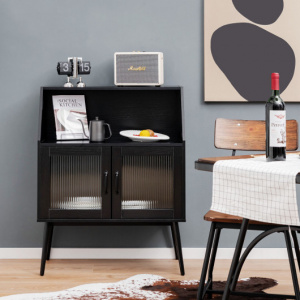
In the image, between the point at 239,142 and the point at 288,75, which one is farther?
the point at 288,75

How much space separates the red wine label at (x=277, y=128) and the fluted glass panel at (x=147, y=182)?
1.33 m

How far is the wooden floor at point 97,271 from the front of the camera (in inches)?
119

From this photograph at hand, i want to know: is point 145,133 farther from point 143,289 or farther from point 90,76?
point 143,289

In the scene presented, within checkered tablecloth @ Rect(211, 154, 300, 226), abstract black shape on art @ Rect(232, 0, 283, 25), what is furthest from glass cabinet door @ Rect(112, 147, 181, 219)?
checkered tablecloth @ Rect(211, 154, 300, 226)

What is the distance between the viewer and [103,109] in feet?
11.7

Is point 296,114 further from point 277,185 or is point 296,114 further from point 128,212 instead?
point 277,185

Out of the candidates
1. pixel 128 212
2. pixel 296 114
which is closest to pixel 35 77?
pixel 128 212

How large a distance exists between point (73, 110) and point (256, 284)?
1.55 m

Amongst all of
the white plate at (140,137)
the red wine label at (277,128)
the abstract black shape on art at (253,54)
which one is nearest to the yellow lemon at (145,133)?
the white plate at (140,137)

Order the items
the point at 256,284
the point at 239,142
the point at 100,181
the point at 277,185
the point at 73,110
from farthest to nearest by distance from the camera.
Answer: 1. the point at 73,110
2. the point at 100,181
3. the point at 256,284
4. the point at 239,142
5. the point at 277,185

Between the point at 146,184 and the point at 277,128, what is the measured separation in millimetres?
1420

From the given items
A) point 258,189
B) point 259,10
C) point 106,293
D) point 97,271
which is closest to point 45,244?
point 97,271

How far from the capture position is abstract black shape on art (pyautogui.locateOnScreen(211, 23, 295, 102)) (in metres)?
3.53

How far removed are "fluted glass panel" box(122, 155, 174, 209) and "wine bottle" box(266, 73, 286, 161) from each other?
1.30 meters
